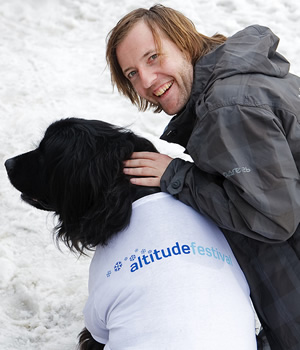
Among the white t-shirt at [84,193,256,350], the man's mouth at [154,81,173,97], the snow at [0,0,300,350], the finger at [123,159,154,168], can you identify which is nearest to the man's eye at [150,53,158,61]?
the man's mouth at [154,81,173,97]

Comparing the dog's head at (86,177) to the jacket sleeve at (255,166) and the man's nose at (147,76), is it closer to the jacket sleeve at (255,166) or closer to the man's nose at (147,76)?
the man's nose at (147,76)

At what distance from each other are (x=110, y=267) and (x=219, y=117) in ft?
2.20

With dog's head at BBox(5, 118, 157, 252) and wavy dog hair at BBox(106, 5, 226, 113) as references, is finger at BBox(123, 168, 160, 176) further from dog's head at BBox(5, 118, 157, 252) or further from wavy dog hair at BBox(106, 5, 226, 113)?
wavy dog hair at BBox(106, 5, 226, 113)

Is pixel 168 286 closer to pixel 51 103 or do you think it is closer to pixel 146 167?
pixel 146 167

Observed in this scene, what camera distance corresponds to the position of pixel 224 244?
207 cm

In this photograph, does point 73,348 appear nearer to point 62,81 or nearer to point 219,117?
point 219,117

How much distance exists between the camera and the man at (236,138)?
5.93ft

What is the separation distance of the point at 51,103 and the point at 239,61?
287 centimetres

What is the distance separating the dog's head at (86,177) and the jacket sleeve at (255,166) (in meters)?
0.38

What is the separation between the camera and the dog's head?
6.67 ft

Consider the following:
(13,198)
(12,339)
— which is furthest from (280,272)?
(13,198)

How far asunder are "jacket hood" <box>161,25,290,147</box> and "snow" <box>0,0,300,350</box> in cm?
131

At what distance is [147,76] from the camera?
7.51 feet

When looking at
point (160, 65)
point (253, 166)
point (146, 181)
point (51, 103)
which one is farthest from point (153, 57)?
point (51, 103)
